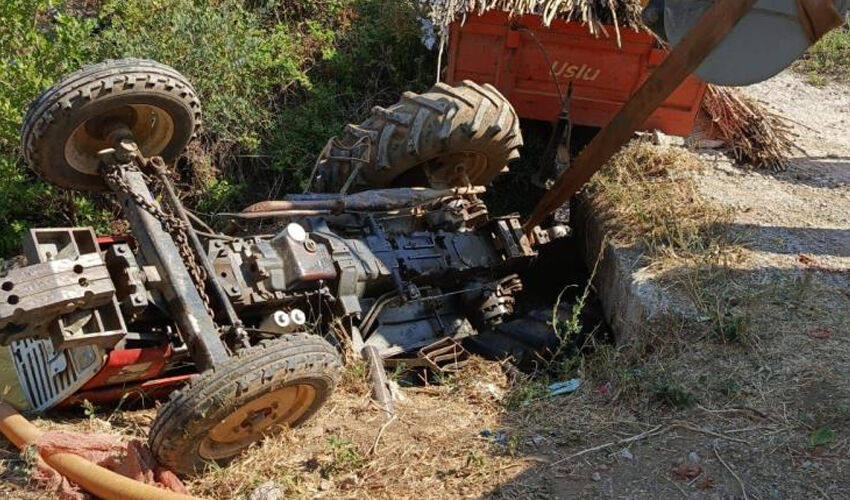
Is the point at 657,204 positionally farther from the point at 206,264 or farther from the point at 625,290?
the point at 206,264

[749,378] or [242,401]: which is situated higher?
[242,401]

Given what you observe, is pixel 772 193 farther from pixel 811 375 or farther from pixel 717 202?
pixel 811 375

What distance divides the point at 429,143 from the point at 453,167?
1.36ft

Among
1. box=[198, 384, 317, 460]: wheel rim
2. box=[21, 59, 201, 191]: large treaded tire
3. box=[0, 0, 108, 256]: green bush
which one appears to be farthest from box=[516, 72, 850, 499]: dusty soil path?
box=[0, 0, 108, 256]: green bush

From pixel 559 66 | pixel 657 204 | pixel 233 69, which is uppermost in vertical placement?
pixel 233 69

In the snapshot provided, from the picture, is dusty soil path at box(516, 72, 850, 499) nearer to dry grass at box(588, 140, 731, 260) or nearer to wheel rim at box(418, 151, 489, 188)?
dry grass at box(588, 140, 731, 260)

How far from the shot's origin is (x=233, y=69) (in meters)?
7.32

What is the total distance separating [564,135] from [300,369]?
3233mm

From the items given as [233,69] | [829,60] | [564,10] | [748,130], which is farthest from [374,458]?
[829,60]

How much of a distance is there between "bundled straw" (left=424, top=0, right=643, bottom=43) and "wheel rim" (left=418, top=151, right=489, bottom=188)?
1.08m

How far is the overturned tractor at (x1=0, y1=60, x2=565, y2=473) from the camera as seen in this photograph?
383cm

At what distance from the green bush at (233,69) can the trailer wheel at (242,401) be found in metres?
2.34

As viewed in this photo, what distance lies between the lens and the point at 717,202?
6.51 meters

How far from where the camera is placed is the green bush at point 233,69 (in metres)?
6.21
